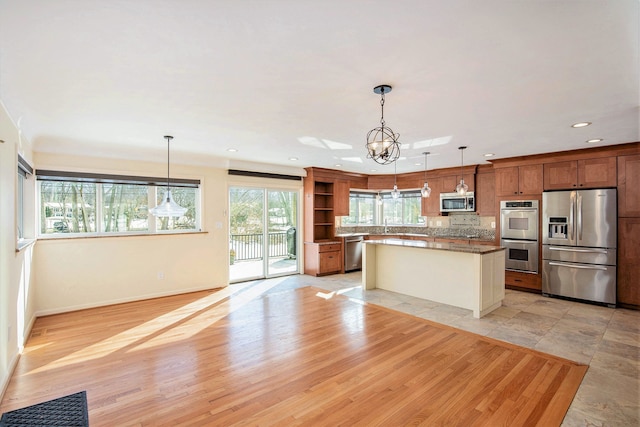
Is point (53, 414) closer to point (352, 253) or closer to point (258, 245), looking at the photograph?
point (258, 245)

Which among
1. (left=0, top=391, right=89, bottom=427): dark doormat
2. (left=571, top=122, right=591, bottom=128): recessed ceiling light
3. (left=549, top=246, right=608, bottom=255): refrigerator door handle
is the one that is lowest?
(left=0, top=391, right=89, bottom=427): dark doormat

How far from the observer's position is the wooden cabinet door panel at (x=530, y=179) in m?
5.56

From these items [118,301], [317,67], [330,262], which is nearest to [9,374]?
[118,301]

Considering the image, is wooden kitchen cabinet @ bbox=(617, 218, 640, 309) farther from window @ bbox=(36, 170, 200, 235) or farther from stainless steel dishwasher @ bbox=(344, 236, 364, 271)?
window @ bbox=(36, 170, 200, 235)

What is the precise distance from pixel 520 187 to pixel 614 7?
4786 millimetres

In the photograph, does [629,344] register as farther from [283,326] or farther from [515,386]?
[283,326]

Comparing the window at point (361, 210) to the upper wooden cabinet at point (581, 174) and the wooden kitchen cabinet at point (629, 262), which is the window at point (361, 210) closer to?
the upper wooden cabinet at point (581, 174)

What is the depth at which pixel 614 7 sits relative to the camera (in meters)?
1.58

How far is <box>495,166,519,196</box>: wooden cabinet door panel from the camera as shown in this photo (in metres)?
5.86

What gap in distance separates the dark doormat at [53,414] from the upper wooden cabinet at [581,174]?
682 centimetres

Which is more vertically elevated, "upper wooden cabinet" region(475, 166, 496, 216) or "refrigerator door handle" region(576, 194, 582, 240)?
"upper wooden cabinet" region(475, 166, 496, 216)

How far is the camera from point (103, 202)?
16.6ft

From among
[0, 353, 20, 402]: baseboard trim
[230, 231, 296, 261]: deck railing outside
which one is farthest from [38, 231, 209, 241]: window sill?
[0, 353, 20, 402]: baseboard trim

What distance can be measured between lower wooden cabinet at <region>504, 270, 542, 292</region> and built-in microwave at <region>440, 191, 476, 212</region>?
1.60 meters
